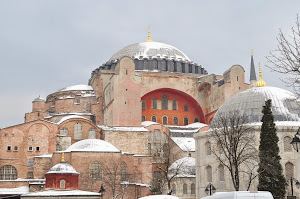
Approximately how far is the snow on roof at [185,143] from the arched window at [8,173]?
1423cm

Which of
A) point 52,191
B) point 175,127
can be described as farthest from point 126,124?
point 52,191

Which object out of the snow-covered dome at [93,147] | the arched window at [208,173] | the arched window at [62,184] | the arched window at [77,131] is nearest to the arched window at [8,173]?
the snow-covered dome at [93,147]

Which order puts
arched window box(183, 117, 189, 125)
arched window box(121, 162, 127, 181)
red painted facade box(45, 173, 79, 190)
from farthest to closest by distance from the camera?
arched window box(183, 117, 189, 125)
arched window box(121, 162, 127, 181)
red painted facade box(45, 173, 79, 190)

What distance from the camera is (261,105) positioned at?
32.0 meters

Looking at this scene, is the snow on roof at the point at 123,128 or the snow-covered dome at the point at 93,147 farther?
the snow on roof at the point at 123,128

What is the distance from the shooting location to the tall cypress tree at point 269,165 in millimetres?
24969

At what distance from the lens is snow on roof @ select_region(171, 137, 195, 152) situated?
148 feet

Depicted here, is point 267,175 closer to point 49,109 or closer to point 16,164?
point 16,164

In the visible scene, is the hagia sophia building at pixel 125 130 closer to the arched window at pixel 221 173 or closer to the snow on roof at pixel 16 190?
the snow on roof at pixel 16 190

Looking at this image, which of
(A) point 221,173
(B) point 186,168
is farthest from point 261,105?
(B) point 186,168

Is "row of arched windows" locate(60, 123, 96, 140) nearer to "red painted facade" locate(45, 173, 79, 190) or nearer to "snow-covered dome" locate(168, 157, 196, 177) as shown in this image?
"snow-covered dome" locate(168, 157, 196, 177)

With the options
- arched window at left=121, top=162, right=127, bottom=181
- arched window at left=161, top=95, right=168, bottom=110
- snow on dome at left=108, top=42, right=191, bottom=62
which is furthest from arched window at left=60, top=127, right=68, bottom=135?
snow on dome at left=108, top=42, right=191, bottom=62

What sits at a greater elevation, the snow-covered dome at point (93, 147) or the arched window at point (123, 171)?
the snow-covered dome at point (93, 147)

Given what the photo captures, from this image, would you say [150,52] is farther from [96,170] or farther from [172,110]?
[96,170]
